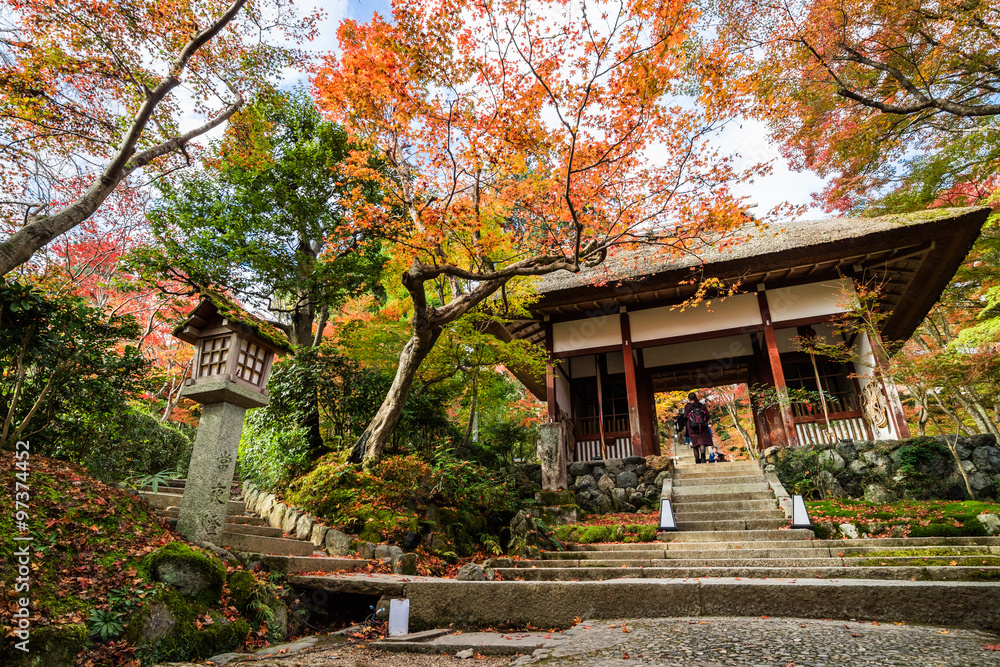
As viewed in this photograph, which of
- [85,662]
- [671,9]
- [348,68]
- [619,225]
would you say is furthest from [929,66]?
[85,662]

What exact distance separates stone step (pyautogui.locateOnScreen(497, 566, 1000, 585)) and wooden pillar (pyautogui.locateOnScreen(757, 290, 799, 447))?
19.9 ft

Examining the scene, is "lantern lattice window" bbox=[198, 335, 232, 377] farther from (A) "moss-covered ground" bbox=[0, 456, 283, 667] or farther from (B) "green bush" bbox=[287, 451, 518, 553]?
(B) "green bush" bbox=[287, 451, 518, 553]

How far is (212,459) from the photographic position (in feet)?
16.3

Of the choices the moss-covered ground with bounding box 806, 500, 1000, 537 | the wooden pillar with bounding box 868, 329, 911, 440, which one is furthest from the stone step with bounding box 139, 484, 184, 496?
the wooden pillar with bounding box 868, 329, 911, 440

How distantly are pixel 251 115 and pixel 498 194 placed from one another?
5.29 m

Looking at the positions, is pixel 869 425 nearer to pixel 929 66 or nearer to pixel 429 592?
pixel 929 66

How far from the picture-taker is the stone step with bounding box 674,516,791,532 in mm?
7224

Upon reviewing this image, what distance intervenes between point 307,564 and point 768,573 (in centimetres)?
468

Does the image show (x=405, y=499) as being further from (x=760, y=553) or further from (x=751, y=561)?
(x=760, y=553)

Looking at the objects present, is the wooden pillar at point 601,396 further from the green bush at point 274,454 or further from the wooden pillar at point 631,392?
the green bush at point 274,454

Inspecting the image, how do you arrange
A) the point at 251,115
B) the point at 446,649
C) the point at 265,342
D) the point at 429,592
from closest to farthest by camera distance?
the point at 446,649, the point at 429,592, the point at 265,342, the point at 251,115

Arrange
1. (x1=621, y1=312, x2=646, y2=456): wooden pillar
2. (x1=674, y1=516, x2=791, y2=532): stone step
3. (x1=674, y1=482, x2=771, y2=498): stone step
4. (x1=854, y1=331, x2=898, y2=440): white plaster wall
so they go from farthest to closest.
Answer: (x1=621, y1=312, x2=646, y2=456): wooden pillar < (x1=854, y1=331, x2=898, y2=440): white plaster wall < (x1=674, y1=482, x2=771, y2=498): stone step < (x1=674, y1=516, x2=791, y2=532): stone step

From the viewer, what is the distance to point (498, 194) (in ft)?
30.2

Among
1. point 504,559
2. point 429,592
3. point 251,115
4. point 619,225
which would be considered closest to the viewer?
point 429,592
